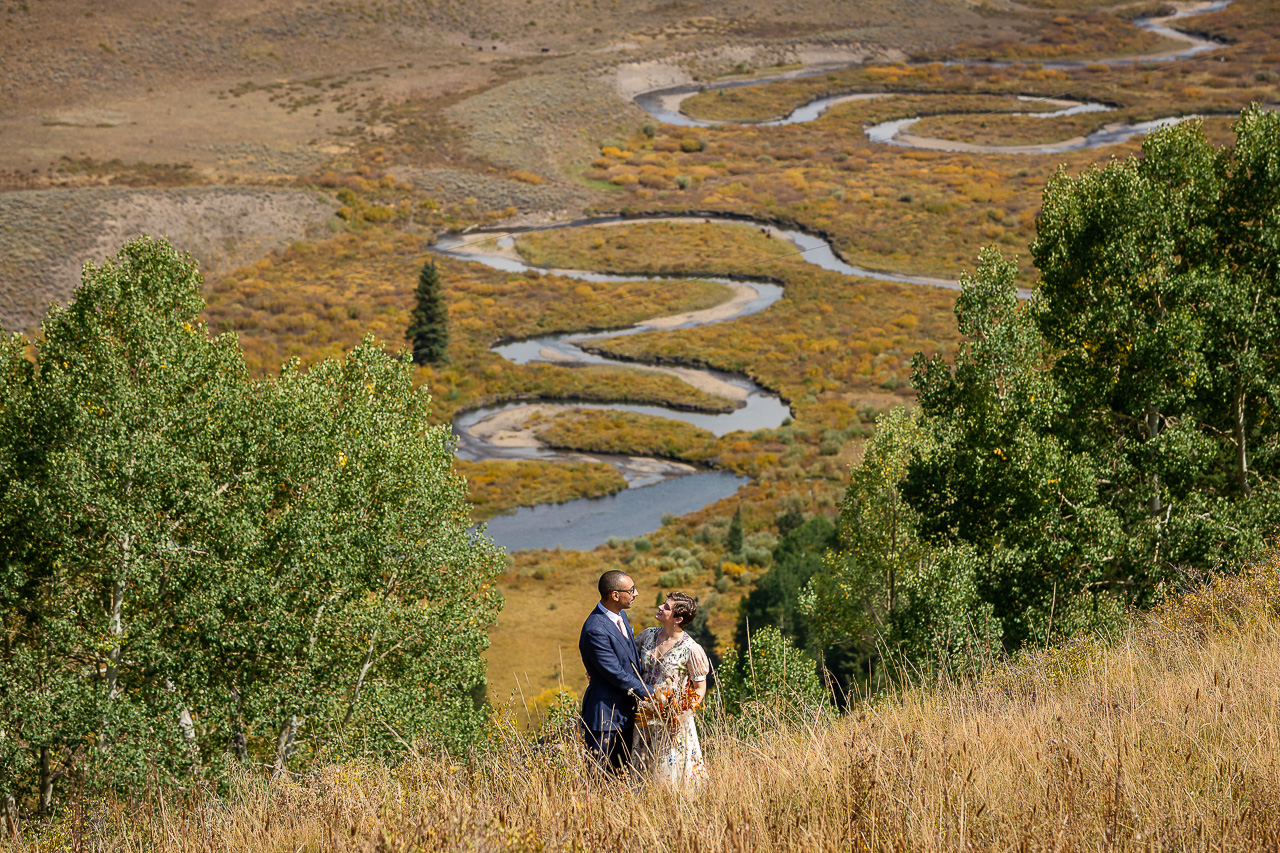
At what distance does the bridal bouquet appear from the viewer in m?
6.57

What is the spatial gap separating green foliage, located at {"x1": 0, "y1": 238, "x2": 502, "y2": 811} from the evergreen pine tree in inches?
2629

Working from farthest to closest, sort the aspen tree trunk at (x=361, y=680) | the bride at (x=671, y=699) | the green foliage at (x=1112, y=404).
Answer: the green foliage at (x=1112, y=404) < the aspen tree trunk at (x=361, y=680) < the bride at (x=671, y=699)

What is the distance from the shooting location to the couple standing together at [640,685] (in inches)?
260

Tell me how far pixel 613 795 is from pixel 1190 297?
16.6m

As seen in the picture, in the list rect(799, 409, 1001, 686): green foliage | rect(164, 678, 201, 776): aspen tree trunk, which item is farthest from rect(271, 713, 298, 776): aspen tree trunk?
rect(799, 409, 1001, 686): green foliage

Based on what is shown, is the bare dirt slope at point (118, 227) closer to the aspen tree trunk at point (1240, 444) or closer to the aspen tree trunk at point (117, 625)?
the aspen tree trunk at point (117, 625)

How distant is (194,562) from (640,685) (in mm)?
11155

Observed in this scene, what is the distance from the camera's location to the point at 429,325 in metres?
86.7

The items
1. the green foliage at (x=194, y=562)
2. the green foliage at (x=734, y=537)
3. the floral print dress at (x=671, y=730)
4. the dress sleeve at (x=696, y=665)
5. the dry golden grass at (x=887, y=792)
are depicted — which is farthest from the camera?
the green foliage at (x=734, y=537)

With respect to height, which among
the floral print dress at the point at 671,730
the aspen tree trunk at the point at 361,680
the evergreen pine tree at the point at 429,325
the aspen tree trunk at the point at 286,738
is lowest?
the evergreen pine tree at the point at 429,325

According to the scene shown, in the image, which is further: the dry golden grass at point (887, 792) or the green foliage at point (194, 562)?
the green foliage at point (194, 562)

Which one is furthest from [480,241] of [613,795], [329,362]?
[613,795]

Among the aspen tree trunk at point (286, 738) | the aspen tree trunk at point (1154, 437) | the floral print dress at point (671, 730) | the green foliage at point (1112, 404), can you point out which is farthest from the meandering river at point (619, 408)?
the floral print dress at point (671, 730)

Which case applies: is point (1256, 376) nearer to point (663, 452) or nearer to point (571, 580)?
point (571, 580)
